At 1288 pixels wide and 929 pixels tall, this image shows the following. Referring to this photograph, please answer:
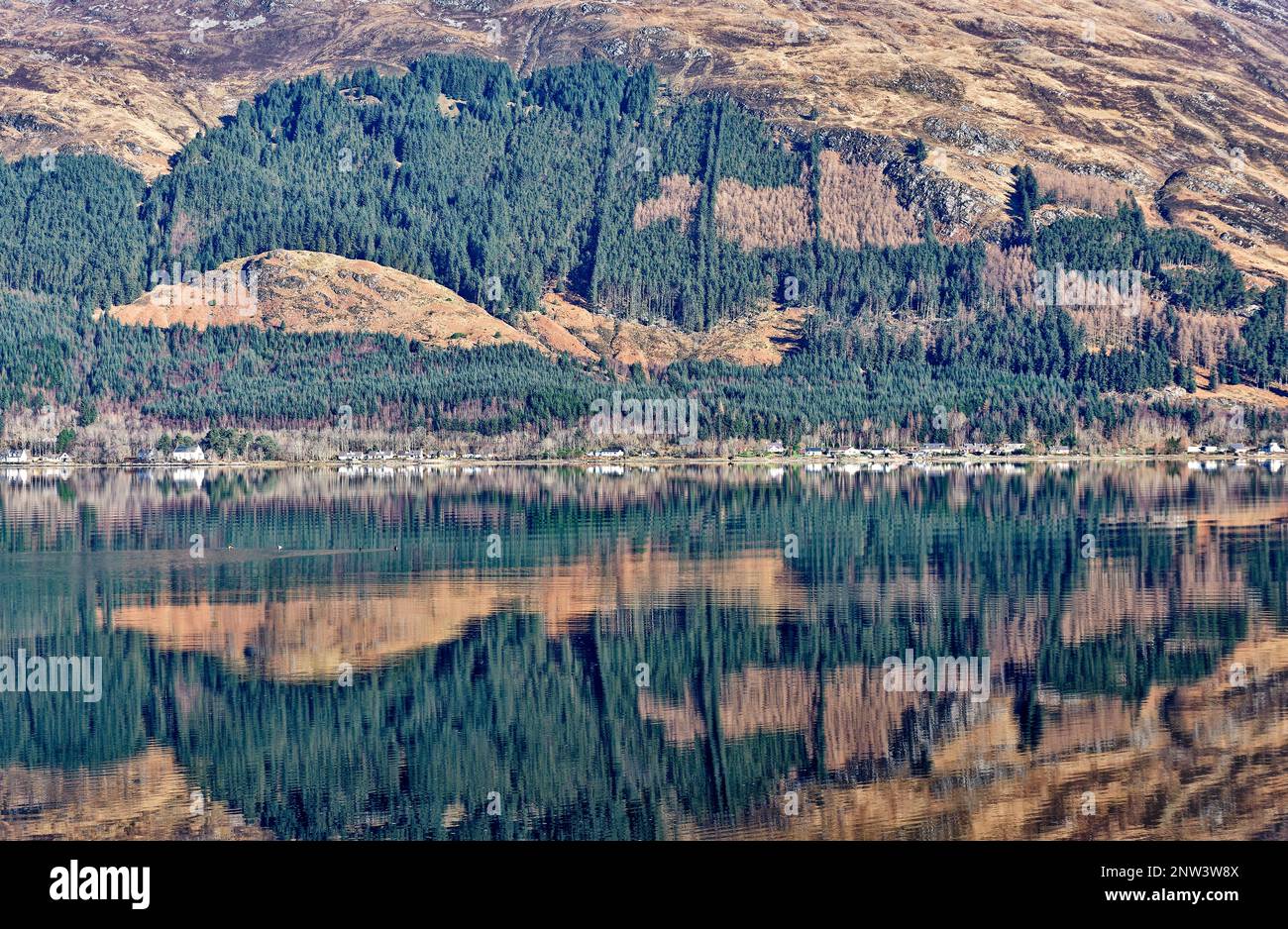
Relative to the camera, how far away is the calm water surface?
52.5 meters

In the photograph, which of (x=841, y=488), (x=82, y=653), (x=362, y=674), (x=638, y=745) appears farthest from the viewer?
(x=841, y=488)

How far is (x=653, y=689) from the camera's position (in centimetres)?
6750

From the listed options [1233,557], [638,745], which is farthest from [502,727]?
[1233,557]

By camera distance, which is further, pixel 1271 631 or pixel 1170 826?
pixel 1271 631

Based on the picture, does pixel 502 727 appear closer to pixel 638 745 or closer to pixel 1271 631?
pixel 638 745

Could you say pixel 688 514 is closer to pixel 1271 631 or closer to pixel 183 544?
pixel 183 544

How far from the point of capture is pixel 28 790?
54875mm

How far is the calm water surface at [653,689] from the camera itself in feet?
172

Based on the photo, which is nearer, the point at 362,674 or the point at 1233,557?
the point at 362,674

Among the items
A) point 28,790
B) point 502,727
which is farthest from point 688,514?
point 28,790

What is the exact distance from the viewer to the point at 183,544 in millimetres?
121625
